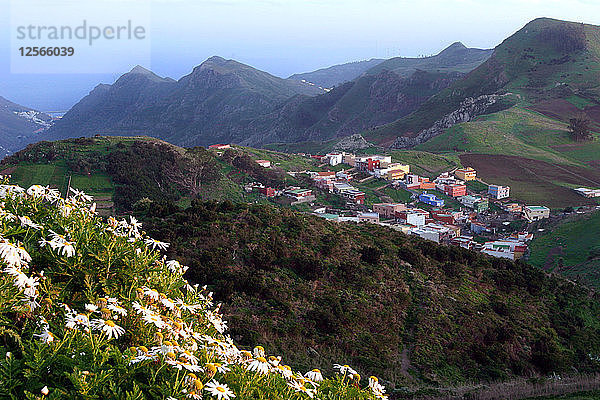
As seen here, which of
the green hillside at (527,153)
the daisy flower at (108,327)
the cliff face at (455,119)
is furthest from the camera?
the cliff face at (455,119)

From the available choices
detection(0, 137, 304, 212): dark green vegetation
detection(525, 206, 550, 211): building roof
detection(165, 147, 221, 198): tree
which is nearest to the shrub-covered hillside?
detection(0, 137, 304, 212): dark green vegetation

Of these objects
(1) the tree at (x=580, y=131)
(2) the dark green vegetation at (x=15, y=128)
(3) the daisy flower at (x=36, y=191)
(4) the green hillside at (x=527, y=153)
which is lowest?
(2) the dark green vegetation at (x=15, y=128)

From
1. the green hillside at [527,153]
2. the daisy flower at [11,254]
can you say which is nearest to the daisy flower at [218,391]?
the daisy flower at [11,254]

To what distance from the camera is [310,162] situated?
67500mm

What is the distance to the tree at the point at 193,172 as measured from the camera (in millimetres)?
43656

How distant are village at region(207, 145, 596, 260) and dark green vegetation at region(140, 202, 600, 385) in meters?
17.9

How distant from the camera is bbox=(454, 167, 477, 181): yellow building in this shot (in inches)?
2327

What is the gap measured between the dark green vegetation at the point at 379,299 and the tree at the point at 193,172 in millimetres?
26533

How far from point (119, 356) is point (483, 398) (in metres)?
8.87

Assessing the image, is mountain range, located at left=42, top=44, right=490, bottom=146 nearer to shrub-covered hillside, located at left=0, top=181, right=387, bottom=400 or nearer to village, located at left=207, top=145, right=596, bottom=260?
village, located at left=207, top=145, right=596, bottom=260

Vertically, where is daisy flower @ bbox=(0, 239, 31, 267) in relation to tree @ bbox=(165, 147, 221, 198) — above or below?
above

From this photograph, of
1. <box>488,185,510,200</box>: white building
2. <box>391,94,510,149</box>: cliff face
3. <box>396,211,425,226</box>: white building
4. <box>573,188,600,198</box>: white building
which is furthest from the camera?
<box>391,94,510,149</box>: cliff face

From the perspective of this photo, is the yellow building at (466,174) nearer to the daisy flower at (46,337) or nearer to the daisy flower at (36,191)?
the daisy flower at (36,191)

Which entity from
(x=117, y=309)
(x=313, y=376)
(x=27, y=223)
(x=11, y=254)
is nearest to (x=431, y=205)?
(x=313, y=376)
